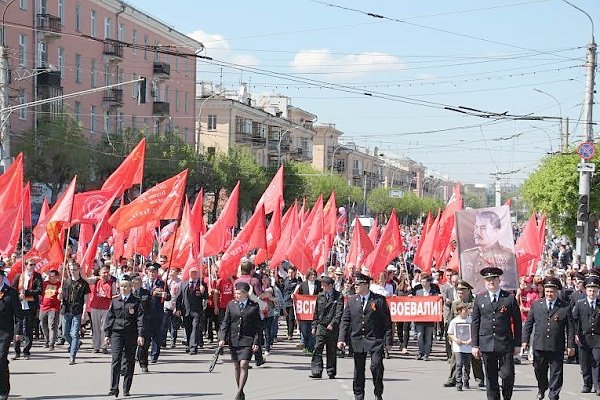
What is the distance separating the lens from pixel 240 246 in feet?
69.6

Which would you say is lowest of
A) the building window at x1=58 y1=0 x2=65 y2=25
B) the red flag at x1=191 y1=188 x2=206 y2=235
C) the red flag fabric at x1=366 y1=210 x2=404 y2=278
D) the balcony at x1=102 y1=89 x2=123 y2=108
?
the red flag fabric at x1=366 y1=210 x2=404 y2=278

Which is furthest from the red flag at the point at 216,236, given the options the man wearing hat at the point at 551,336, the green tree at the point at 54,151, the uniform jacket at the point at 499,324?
the green tree at the point at 54,151

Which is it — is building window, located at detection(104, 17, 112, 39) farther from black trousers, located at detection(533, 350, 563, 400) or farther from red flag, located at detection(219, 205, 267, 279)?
black trousers, located at detection(533, 350, 563, 400)

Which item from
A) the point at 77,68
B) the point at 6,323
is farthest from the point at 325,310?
the point at 77,68

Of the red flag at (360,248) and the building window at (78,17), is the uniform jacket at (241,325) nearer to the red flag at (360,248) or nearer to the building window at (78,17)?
the red flag at (360,248)

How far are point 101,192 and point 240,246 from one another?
3080mm

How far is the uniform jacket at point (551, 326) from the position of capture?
46.3ft

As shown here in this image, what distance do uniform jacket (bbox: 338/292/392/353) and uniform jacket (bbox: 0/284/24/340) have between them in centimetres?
412

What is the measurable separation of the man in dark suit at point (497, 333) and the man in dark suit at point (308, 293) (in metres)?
7.48

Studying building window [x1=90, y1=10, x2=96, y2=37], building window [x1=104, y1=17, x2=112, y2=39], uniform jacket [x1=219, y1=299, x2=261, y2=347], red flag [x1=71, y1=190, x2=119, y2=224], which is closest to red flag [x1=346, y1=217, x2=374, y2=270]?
red flag [x1=71, y1=190, x2=119, y2=224]

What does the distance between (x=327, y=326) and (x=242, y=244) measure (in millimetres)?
4620

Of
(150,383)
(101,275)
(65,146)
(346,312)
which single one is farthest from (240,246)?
(65,146)

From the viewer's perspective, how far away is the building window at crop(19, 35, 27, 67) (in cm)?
4867

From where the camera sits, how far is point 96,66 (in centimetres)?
5797
